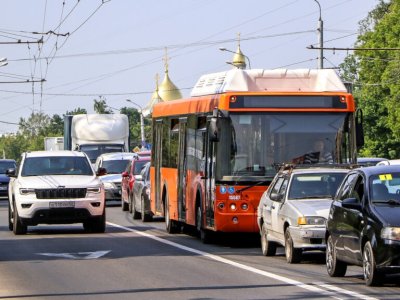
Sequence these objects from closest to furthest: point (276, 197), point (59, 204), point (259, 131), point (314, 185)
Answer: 1. point (314, 185)
2. point (276, 197)
3. point (259, 131)
4. point (59, 204)

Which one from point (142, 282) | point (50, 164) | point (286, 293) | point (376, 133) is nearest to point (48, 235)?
point (50, 164)

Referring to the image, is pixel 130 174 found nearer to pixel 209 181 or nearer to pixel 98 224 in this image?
pixel 98 224

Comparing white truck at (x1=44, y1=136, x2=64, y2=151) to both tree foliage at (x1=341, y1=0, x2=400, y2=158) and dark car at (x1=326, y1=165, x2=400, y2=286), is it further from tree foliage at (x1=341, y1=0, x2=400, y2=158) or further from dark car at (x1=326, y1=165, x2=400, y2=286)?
dark car at (x1=326, y1=165, x2=400, y2=286)

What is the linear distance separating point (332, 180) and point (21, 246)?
6.76 metres

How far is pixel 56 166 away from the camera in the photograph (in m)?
28.2

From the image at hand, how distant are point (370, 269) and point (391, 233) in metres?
0.57

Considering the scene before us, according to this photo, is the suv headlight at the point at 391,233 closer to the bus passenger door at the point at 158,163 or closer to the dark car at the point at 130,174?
the bus passenger door at the point at 158,163

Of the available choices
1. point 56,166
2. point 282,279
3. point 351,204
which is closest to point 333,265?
point 282,279

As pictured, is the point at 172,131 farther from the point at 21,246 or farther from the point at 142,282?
the point at 142,282

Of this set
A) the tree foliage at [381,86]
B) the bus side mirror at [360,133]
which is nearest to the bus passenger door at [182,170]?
the bus side mirror at [360,133]

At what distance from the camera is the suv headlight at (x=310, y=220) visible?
18328mm

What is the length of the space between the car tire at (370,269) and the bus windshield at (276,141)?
728 centimetres

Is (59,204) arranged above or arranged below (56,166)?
below

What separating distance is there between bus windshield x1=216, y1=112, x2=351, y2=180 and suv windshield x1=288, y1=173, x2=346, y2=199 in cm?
219
